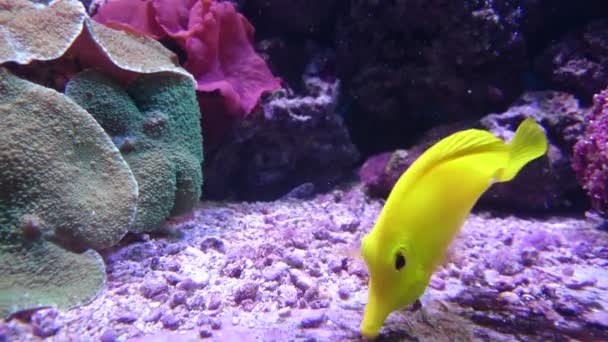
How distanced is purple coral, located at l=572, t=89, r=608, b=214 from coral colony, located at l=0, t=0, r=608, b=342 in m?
0.02

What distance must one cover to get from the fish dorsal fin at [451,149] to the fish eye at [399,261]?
26 cm

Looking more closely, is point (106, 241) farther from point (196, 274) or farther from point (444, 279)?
point (444, 279)

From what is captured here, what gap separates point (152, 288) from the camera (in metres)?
2.32

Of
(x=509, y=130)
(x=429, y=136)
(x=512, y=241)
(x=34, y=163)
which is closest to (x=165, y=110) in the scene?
(x=34, y=163)

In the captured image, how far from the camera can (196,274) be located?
8.41 feet

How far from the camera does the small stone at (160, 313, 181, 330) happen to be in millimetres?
2006

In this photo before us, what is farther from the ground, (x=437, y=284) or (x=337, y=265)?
(x=437, y=284)

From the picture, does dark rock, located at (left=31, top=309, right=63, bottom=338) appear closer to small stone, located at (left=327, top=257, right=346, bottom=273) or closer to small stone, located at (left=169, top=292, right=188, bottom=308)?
small stone, located at (left=169, top=292, right=188, bottom=308)

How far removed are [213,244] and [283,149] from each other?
5.66 feet

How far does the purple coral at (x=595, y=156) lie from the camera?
3.70 metres

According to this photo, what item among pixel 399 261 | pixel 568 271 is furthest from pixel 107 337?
pixel 568 271

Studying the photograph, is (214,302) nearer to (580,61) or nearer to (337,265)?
(337,265)

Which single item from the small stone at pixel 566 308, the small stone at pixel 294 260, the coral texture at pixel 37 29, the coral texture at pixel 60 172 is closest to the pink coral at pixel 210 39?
the coral texture at pixel 37 29

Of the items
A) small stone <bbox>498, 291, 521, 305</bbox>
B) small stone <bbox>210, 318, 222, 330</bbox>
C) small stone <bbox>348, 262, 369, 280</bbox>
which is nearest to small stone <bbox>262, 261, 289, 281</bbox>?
small stone <bbox>348, 262, 369, 280</bbox>
